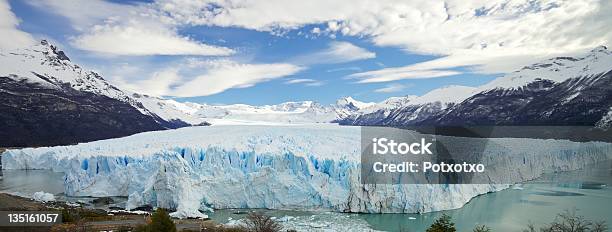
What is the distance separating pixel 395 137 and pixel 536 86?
232 ft

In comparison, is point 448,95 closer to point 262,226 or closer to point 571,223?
point 571,223

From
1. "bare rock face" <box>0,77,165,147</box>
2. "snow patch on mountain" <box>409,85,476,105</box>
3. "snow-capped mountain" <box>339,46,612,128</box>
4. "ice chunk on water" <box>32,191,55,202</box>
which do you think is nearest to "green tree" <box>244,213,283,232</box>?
"ice chunk on water" <box>32,191,55,202</box>

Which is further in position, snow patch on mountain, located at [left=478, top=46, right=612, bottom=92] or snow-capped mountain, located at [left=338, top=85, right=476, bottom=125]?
snow-capped mountain, located at [left=338, top=85, right=476, bottom=125]

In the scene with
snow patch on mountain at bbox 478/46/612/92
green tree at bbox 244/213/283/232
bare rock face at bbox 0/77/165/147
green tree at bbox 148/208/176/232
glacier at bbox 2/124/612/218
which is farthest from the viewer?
snow patch on mountain at bbox 478/46/612/92

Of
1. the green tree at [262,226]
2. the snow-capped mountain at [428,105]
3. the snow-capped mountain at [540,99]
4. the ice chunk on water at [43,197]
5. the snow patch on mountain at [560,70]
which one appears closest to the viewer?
the green tree at [262,226]

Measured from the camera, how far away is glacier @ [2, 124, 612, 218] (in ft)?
57.7

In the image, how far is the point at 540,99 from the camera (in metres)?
74.6

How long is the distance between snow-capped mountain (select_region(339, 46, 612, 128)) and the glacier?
4193cm

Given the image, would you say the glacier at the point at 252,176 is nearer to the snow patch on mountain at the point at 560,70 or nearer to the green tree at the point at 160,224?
the green tree at the point at 160,224

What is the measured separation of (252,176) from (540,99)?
224ft

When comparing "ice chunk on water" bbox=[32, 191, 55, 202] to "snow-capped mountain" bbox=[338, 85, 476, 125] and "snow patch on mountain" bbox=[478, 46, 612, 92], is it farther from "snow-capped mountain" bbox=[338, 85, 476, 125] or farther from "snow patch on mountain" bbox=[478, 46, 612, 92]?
"snow-capped mountain" bbox=[338, 85, 476, 125]

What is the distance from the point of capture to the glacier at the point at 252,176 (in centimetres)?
1758

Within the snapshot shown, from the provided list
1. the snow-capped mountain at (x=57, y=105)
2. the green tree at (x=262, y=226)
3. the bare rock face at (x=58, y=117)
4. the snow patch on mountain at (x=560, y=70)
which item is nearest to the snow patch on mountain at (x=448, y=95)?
the snow patch on mountain at (x=560, y=70)

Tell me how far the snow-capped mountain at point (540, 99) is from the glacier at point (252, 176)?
41926 millimetres
